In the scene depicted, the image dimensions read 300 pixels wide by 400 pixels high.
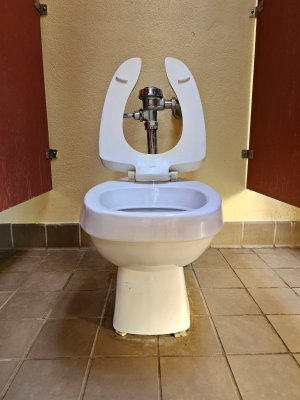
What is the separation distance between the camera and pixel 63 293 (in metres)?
0.87

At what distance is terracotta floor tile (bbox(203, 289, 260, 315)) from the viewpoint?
773 millimetres

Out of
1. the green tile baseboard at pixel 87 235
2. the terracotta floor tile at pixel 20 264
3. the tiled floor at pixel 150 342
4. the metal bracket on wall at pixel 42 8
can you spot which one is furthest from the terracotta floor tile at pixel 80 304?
the metal bracket on wall at pixel 42 8

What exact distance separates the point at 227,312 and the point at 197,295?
0.11 m

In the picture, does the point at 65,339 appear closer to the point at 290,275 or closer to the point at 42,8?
the point at 290,275

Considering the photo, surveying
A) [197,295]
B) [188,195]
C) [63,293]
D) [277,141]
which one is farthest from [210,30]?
[63,293]

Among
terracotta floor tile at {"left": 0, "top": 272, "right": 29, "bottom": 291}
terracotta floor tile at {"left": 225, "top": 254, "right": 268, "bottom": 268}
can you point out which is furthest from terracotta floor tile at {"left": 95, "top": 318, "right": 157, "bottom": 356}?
terracotta floor tile at {"left": 225, "top": 254, "right": 268, "bottom": 268}

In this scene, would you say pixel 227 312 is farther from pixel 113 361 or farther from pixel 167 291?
pixel 113 361

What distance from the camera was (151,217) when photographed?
509 millimetres

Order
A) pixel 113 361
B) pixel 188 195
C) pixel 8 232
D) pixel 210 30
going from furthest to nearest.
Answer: pixel 8 232 → pixel 210 30 → pixel 188 195 → pixel 113 361

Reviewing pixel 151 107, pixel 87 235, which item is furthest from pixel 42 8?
pixel 87 235

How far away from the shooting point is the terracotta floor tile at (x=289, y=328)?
645 millimetres

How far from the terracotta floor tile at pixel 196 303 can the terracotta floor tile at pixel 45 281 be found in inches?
15.9

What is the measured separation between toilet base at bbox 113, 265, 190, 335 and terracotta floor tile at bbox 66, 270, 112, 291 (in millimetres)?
251

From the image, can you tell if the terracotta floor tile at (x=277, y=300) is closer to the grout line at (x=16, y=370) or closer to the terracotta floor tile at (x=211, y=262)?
the terracotta floor tile at (x=211, y=262)
